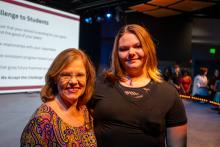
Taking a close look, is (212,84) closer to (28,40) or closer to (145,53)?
(28,40)

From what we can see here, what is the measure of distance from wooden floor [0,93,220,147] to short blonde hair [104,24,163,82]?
2249 millimetres

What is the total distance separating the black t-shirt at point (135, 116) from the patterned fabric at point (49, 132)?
136 millimetres

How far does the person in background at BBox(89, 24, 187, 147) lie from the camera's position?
1232mm

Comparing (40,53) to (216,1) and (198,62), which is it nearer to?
(216,1)

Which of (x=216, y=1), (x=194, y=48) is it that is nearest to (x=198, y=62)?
(x=194, y=48)

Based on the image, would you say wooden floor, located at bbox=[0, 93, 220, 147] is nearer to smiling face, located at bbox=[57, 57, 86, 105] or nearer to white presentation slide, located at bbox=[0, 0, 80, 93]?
white presentation slide, located at bbox=[0, 0, 80, 93]

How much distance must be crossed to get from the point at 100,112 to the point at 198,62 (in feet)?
45.5

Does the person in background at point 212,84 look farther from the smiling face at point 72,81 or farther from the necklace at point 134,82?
the smiling face at point 72,81

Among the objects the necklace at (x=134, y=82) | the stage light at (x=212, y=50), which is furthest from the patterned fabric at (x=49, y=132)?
the stage light at (x=212, y=50)

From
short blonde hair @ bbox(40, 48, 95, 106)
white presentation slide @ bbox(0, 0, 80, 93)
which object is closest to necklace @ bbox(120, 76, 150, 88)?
short blonde hair @ bbox(40, 48, 95, 106)

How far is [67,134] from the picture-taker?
1.11 meters

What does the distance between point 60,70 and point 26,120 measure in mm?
3373

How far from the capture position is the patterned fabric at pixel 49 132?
104 cm

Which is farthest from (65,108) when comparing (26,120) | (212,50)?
(212,50)
